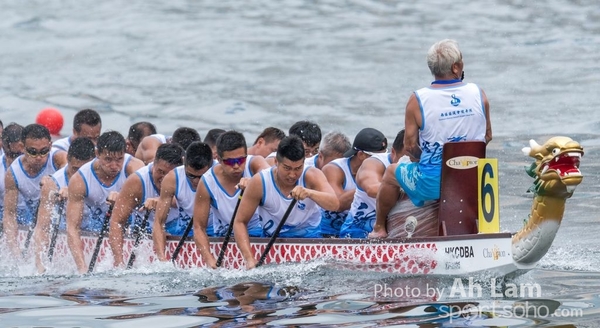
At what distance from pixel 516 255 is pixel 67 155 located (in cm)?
463

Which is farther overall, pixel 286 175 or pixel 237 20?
pixel 237 20

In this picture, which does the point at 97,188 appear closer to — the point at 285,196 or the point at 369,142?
the point at 285,196

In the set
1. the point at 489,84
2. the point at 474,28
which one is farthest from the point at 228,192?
the point at 474,28

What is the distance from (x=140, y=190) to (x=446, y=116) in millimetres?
2908

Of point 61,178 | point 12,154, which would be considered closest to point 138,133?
point 12,154

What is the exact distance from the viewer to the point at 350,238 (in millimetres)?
7910

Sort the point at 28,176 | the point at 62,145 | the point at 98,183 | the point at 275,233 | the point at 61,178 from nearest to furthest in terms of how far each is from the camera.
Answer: the point at 275,233 < the point at 98,183 < the point at 61,178 < the point at 28,176 < the point at 62,145

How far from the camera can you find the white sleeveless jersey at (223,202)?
8.55 m

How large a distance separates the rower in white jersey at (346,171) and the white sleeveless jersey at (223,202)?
0.59 metres

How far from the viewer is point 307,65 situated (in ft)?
79.7

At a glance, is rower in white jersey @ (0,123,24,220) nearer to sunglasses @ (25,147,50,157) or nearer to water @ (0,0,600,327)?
sunglasses @ (25,147,50,157)

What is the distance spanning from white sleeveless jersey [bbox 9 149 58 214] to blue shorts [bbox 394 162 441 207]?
4.22 metres

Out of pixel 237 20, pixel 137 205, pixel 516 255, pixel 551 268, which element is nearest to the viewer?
pixel 516 255

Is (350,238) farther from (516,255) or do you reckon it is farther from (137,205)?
(137,205)
